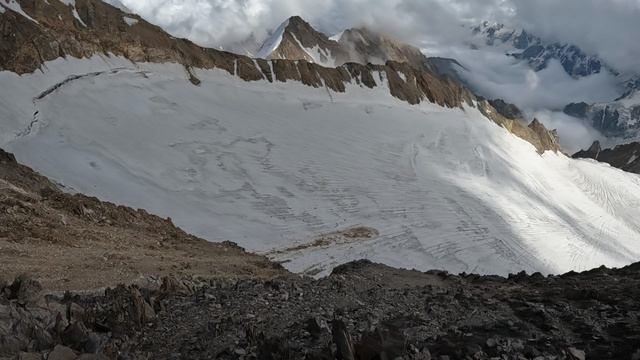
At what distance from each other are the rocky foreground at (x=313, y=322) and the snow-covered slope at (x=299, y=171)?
14.5 m

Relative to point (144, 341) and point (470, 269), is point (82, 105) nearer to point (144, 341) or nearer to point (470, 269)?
point (470, 269)

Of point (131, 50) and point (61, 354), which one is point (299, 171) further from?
point (61, 354)

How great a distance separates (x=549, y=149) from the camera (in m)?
79.6

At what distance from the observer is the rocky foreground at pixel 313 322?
791 centimetres

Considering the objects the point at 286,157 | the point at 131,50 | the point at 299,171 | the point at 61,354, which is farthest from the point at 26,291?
the point at 131,50

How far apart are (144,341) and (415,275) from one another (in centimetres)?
889

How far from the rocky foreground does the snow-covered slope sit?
1453 cm

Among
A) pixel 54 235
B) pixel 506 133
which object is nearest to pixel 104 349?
pixel 54 235

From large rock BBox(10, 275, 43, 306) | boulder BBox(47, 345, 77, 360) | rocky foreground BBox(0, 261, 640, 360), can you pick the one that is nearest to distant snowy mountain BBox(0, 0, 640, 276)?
rocky foreground BBox(0, 261, 640, 360)

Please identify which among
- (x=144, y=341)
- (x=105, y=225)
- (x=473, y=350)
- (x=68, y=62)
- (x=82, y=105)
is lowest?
(x=473, y=350)

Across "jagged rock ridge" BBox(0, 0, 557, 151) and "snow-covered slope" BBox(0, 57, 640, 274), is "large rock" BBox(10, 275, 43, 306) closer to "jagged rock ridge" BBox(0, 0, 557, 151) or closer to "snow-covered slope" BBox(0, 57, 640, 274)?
"snow-covered slope" BBox(0, 57, 640, 274)

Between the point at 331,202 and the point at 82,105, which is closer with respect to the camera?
the point at 331,202

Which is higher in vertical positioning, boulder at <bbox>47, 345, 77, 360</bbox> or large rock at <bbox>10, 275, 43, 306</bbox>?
large rock at <bbox>10, 275, 43, 306</bbox>

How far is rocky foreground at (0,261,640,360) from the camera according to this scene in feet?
26.0
